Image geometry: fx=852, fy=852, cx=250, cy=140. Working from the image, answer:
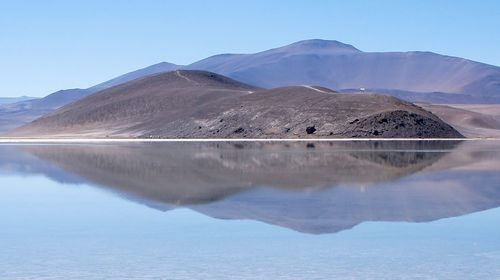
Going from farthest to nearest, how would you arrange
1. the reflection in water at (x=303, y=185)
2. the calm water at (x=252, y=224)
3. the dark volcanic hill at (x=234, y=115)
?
the dark volcanic hill at (x=234, y=115) < the reflection in water at (x=303, y=185) < the calm water at (x=252, y=224)

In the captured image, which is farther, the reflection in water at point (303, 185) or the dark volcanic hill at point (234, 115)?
the dark volcanic hill at point (234, 115)

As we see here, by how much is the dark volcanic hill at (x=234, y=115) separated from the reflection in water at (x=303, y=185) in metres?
45.2

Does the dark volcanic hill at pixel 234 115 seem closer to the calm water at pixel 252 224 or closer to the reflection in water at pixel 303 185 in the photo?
the reflection in water at pixel 303 185

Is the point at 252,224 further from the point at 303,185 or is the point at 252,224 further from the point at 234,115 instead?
the point at 234,115

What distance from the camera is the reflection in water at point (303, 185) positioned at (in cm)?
2106

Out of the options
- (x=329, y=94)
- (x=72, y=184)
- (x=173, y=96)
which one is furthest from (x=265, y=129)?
(x=72, y=184)

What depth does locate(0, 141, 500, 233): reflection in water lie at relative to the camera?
21062mm

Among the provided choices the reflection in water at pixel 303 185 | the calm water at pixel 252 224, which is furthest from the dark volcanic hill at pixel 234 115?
the calm water at pixel 252 224

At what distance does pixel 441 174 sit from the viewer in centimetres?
3253

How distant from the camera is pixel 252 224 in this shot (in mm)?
19109

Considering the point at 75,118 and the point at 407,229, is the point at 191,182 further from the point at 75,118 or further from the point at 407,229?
the point at 75,118

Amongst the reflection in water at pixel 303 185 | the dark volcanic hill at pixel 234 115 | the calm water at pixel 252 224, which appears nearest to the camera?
the calm water at pixel 252 224

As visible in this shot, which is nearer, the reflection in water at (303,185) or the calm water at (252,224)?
the calm water at (252,224)

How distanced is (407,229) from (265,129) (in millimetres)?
76206
